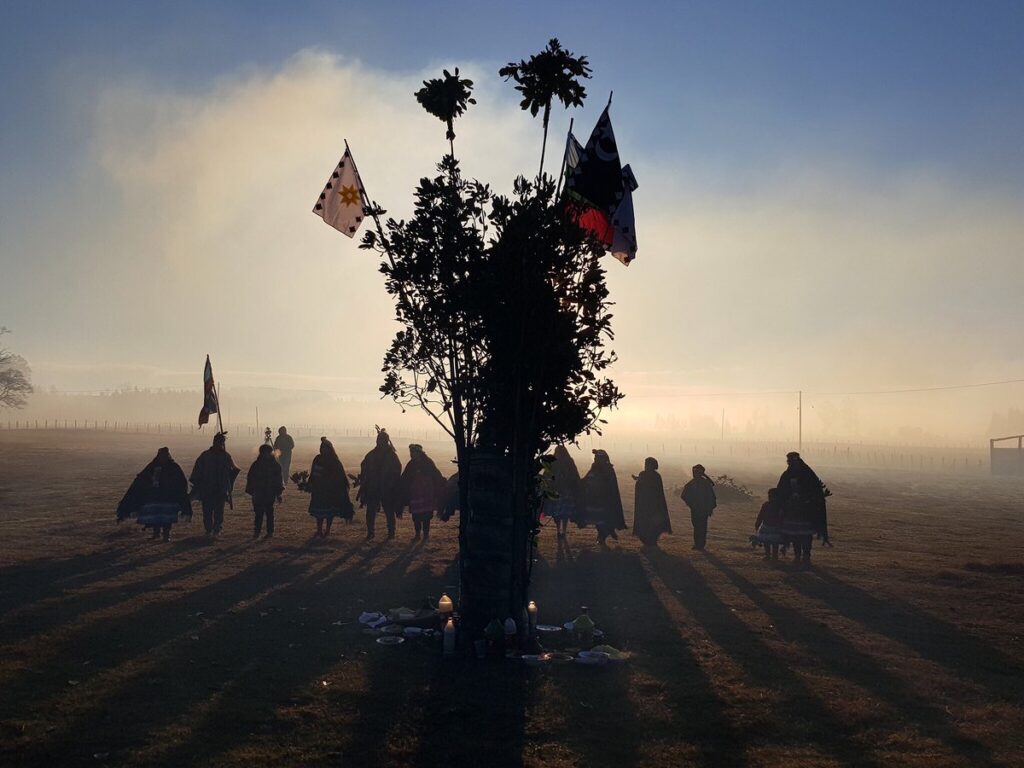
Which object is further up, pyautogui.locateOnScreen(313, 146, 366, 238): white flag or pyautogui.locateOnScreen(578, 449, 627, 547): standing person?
pyautogui.locateOnScreen(313, 146, 366, 238): white flag

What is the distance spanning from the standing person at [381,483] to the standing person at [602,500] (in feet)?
17.5

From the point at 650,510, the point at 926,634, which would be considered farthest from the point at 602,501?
the point at 926,634

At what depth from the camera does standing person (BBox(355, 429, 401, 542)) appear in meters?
21.1

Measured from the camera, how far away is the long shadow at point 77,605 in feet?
35.5

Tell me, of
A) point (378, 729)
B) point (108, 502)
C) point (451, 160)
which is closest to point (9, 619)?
point (378, 729)

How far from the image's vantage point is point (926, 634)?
11.7 meters

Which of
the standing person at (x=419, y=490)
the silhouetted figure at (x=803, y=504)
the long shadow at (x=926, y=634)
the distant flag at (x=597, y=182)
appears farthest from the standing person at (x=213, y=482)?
the long shadow at (x=926, y=634)

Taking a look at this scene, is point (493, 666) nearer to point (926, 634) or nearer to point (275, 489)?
point (926, 634)

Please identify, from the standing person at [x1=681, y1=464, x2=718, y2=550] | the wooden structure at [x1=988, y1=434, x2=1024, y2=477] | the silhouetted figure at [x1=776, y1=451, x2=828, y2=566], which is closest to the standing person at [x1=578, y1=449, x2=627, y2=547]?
the standing person at [x1=681, y1=464, x2=718, y2=550]

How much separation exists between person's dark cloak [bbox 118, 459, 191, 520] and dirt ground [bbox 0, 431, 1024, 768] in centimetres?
115

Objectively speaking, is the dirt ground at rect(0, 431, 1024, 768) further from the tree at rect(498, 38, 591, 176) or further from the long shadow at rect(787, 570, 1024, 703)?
the tree at rect(498, 38, 591, 176)

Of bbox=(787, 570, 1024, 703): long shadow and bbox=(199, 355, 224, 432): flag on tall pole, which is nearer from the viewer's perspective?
bbox=(787, 570, 1024, 703): long shadow

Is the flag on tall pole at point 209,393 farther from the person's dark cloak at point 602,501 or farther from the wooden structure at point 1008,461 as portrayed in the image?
the wooden structure at point 1008,461

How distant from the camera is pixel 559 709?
827cm
